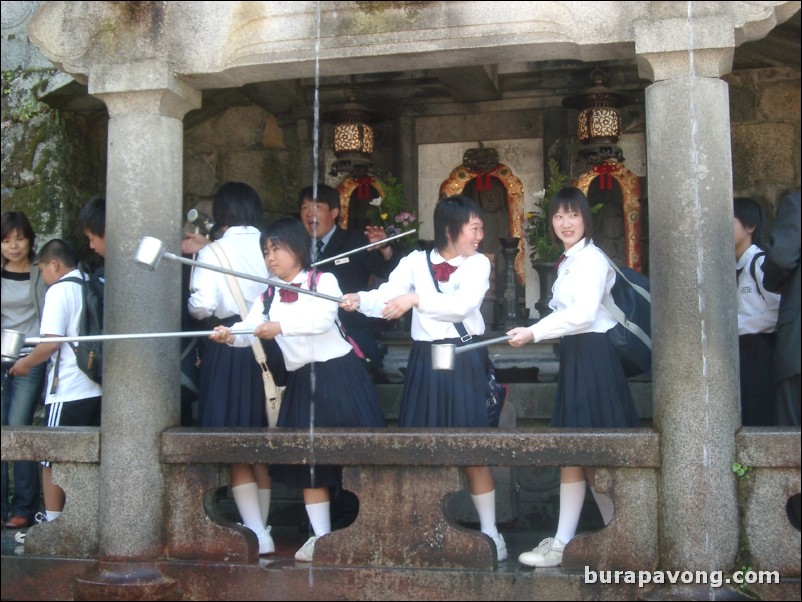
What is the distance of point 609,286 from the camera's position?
572 centimetres

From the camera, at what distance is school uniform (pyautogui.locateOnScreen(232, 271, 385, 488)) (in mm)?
5727

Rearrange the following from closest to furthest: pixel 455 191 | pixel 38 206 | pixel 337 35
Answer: pixel 337 35 < pixel 38 206 < pixel 455 191

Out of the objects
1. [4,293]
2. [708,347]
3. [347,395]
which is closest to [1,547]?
[4,293]

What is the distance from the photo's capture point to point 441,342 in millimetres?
5621

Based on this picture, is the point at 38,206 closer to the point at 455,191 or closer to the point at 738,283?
the point at 455,191

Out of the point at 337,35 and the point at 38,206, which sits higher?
the point at 337,35

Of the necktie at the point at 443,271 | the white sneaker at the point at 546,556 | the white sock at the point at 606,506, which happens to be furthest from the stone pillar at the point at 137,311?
the white sock at the point at 606,506

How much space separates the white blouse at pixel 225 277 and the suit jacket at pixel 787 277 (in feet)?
9.29

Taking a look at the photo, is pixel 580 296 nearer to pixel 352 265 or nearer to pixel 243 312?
pixel 243 312

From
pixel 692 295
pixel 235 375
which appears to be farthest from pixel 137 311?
pixel 692 295

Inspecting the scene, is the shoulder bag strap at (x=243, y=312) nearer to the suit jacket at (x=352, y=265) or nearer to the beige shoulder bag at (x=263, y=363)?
the beige shoulder bag at (x=263, y=363)

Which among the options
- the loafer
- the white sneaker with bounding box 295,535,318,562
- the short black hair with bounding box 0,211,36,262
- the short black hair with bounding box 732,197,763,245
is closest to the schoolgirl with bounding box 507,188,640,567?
the short black hair with bounding box 732,197,763,245

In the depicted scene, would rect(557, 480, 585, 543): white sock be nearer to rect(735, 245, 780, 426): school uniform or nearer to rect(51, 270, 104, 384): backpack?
rect(735, 245, 780, 426): school uniform

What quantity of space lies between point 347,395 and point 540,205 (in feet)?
8.63
